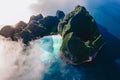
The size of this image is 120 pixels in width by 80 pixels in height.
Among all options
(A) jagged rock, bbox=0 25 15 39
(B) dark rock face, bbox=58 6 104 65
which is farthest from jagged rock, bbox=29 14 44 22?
(A) jagged rock, bbox=0 25 15 39

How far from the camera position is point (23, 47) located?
34.4 metres

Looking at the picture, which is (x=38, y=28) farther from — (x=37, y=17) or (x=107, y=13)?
(x=107, y=13)

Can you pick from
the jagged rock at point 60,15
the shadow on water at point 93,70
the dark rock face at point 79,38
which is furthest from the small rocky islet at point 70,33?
the jagged rock at point 60,15

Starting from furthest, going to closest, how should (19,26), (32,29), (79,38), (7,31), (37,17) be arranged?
(37,17) → (19,26) → (32,29) → (7,31) → (79,38)

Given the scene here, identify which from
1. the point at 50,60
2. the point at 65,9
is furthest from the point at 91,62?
the point at 65,9

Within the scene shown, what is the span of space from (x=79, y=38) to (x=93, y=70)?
13.9ft

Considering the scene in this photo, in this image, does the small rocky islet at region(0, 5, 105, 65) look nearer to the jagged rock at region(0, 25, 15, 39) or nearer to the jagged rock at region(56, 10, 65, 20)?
the jagged rock at region(0, 25, 15, 39)

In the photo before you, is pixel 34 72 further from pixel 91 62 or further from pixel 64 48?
pixel 91 62

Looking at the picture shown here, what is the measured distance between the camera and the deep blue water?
3112cm

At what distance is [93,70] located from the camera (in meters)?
32.0

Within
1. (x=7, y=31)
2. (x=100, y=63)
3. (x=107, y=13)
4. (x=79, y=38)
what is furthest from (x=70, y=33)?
(x=107, y=13)

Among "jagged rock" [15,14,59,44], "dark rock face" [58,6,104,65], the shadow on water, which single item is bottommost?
the shadow on water

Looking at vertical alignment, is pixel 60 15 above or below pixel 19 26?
below

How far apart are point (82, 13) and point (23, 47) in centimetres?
917
